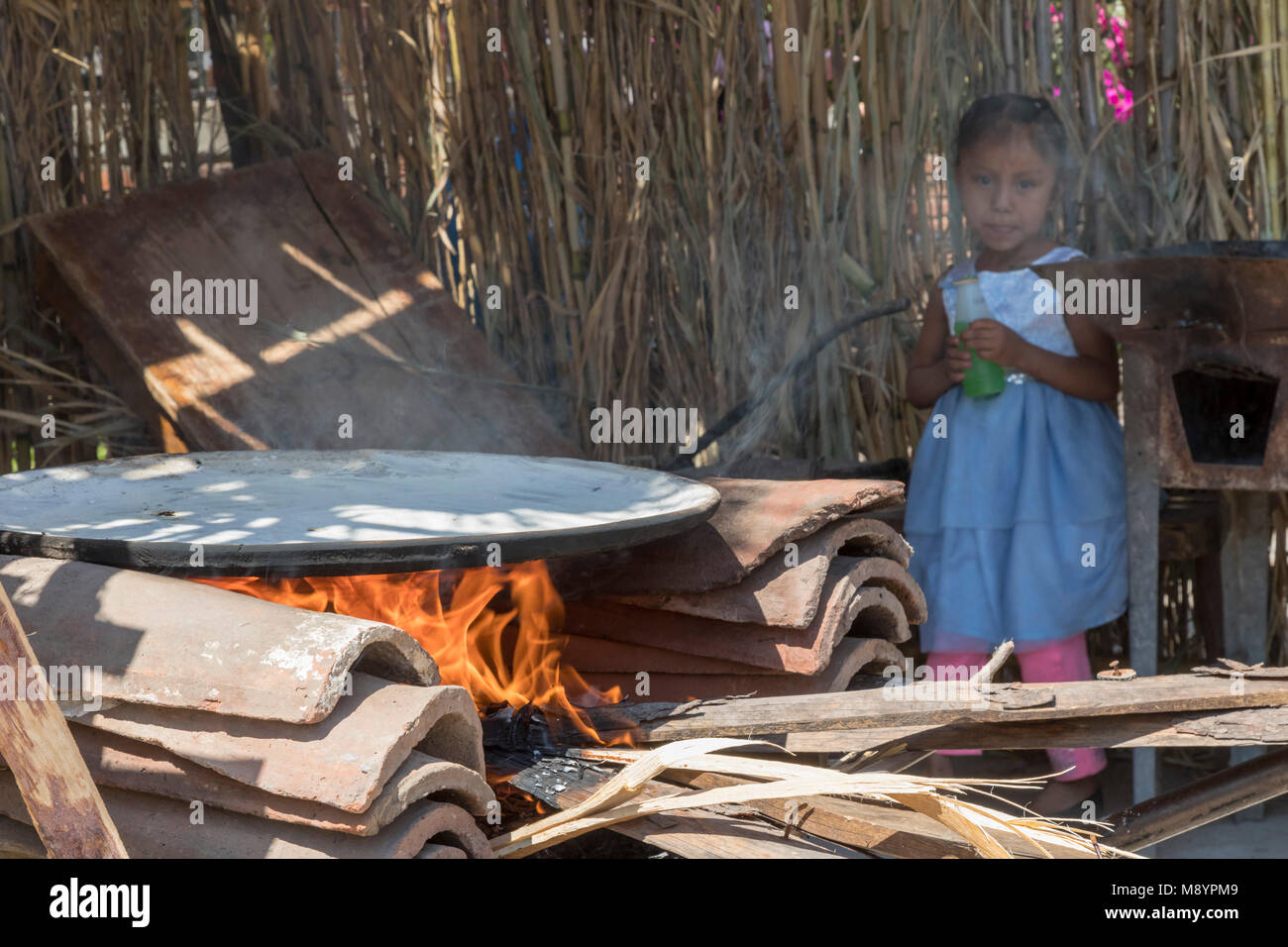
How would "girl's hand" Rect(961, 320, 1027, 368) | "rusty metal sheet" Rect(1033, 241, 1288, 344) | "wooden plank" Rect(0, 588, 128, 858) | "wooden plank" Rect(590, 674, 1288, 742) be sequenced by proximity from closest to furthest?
1. "wooden plank" Rect(0, 588, 128, 858)
2. "wooden plank" Rect(590, 674, 1288, 742)
3. "rusty metal sheet" Rect(1033, 241, 1288, 344)
4. "girl's hand" Rect(961, 320, 1027, 368)

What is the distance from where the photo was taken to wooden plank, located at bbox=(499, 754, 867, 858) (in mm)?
1690

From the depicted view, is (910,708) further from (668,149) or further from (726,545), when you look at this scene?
(668,149)

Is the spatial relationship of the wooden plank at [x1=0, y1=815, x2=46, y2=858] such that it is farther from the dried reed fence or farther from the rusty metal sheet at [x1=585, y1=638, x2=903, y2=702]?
the dried reed fence

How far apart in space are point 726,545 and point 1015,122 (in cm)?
163

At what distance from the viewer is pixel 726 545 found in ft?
7.56

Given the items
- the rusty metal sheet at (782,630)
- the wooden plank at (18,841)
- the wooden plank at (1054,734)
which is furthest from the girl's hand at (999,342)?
the wooden plank at (18,841)

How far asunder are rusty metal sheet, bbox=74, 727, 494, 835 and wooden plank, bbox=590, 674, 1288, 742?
408 millimetres

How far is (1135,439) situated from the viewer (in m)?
3.06

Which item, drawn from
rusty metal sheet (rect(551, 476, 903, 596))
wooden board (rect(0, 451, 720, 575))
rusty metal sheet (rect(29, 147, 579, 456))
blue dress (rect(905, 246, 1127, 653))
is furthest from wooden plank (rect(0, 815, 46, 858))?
blue dress (rect(905, 246, 1127, 653))
